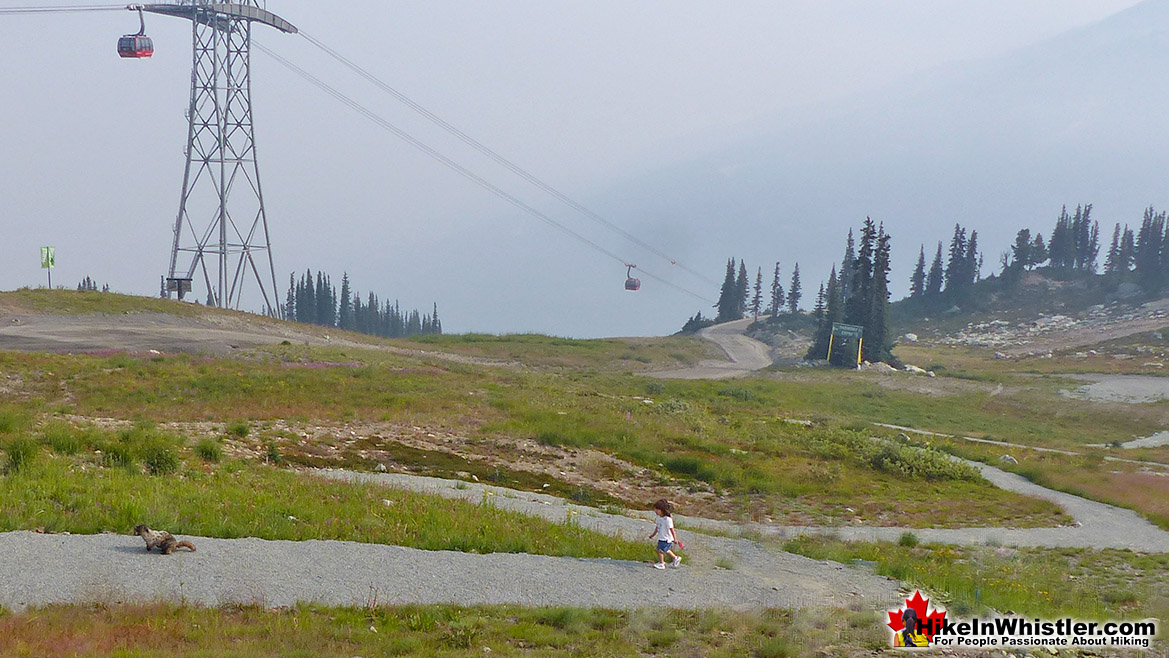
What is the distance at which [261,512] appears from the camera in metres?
15.0

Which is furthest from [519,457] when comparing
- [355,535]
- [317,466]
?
[355,535]

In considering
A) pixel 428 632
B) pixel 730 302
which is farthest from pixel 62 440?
pixel 730 302

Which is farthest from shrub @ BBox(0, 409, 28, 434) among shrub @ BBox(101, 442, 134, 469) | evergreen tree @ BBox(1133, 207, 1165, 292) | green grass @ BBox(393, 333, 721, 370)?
evergreen tree @ BBox(1133, 207, 1165, 292)

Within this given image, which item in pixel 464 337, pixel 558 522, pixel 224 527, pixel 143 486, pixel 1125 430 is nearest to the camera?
pixel 224 527

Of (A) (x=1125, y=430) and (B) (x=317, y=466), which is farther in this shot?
(A) (x=1125, y=430)

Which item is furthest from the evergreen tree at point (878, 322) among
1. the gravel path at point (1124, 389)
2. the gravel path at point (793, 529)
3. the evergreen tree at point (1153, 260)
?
the evergreen tree at point (1153, 260)

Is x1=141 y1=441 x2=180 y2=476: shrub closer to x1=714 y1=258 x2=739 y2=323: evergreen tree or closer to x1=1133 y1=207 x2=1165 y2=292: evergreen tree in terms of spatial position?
x1=714 y1=258 x2=739 y2=323: evergreen tree

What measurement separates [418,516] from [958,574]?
11778 millimetres

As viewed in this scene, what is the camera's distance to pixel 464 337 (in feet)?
322

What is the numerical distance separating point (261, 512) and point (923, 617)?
12101mm

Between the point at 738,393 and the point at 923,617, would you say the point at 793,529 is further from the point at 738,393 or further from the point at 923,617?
the point at 738,393

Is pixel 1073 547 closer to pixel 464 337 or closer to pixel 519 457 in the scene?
pixel 519 457

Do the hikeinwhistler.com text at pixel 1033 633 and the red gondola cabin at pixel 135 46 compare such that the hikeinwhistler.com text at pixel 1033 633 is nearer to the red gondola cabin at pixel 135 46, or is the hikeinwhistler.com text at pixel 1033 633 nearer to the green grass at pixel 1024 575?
the green grass at pixel 1024 575

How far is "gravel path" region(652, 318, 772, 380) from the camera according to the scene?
91.2 m
